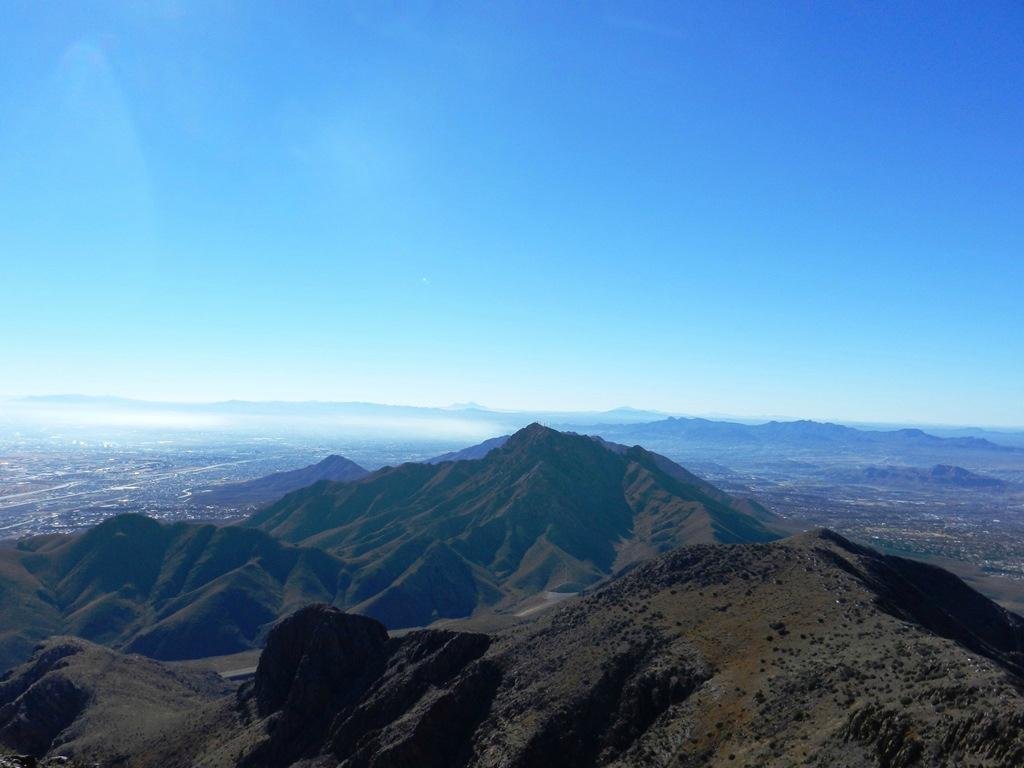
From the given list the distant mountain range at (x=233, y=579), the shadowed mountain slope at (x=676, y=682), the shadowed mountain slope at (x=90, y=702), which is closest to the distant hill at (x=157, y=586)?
the distant mountain range at (x=233, y=579)

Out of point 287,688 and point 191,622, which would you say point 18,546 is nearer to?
point 191,622

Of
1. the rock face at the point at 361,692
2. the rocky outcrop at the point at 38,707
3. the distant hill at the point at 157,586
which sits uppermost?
the rock face at the point at 361,692

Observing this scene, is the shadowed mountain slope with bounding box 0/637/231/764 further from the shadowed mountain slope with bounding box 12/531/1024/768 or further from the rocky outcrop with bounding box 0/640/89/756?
the shadowed mountain slope with bounding box 12/531/1024/768

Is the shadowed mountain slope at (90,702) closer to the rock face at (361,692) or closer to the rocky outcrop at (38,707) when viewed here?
the rocky outcrop at (38,707)

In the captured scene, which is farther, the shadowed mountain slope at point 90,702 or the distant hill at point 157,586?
the distant hill at point 157,586

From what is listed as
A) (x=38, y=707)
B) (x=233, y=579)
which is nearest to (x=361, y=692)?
(x=38, y=707)

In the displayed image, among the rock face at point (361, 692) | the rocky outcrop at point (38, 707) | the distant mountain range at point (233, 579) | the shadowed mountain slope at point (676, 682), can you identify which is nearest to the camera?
the shadowed mountain slope at point (676, 682)

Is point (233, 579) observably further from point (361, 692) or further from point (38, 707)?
point (361, 692)
